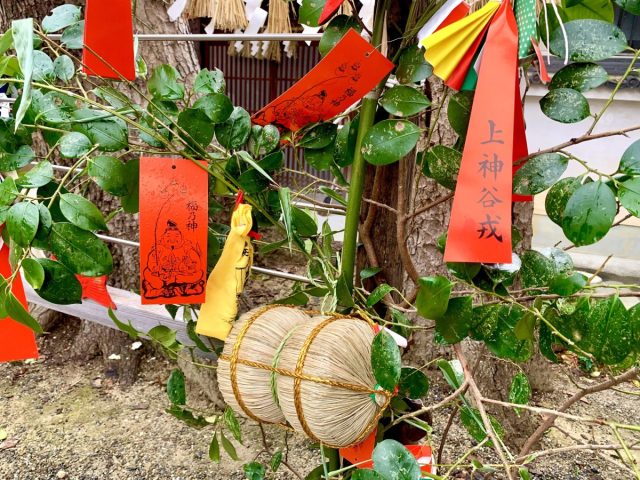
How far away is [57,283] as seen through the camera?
57 cm

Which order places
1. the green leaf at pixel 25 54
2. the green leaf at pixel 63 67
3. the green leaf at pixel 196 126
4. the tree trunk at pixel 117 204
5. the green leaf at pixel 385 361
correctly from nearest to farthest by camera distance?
the green leaf at pixel 25 54 < the green leaf at pixel 385 361 < the green leaf at pixel 196 126 < the green leaf at pixel 63 67 < the tree trunk at pixel 117 204

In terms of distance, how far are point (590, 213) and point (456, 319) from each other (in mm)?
166

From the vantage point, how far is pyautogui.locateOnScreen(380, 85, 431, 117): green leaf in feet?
1.80

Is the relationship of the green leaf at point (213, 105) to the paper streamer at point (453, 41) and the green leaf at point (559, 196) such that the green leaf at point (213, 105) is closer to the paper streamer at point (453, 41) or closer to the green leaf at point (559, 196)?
the paper streamer at point (453, 41)

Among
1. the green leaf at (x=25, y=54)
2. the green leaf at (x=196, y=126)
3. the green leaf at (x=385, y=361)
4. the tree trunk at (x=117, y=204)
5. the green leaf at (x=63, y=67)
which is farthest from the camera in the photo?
the tree trunk at (x=117, y=204)

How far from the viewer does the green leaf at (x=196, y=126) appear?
605 millimetres

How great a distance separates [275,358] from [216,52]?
4.17 meters

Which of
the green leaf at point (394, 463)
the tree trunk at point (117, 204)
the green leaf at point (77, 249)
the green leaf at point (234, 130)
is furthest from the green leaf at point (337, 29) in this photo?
the tree trunk at point (117, 204)

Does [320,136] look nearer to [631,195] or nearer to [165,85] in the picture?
[165,85]

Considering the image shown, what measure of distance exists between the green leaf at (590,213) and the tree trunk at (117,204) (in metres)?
1.19

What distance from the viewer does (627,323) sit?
0.41m

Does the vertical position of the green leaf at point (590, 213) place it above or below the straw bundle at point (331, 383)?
above

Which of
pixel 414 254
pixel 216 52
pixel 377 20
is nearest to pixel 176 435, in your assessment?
pixel 414 254

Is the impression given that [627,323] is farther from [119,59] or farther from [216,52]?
[216,52]
